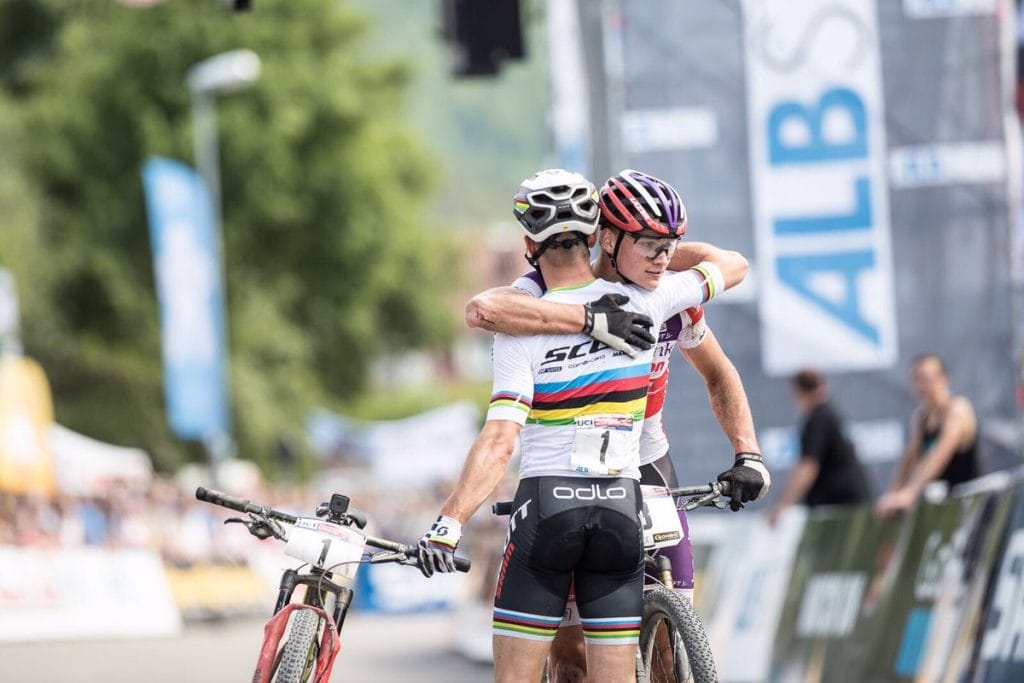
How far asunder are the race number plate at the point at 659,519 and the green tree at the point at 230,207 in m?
39.1

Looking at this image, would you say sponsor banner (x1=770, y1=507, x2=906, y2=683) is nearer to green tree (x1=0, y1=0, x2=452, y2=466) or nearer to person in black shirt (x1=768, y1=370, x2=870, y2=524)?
person in black shirt (x1=768, y1=370, x2=870, y2=524)

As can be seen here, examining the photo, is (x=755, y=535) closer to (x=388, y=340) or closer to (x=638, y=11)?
(x=638, y=11)

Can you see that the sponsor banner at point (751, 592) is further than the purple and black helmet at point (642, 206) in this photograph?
Yes

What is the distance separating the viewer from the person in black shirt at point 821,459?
1202 centimetres

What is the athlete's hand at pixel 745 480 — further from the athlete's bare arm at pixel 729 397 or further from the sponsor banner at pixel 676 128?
the sponsor banner at pixel 676 128

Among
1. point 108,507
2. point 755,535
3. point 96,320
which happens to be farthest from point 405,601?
point 96,320

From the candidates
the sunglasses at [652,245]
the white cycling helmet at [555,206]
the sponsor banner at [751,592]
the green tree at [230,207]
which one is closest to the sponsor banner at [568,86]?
the sponsor banner at [751,592]

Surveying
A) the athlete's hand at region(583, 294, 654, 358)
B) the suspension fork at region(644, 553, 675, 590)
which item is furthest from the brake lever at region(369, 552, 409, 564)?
the suspension fork at region(644, 553, 675, 590)

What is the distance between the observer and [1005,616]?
8.39m

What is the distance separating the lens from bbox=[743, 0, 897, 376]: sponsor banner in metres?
13.3

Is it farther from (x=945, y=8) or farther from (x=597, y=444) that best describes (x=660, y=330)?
(x=945, y=8)

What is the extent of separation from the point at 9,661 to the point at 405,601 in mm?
12483

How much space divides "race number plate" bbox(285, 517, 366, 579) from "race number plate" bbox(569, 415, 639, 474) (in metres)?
0.77

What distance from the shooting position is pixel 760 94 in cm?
1340
